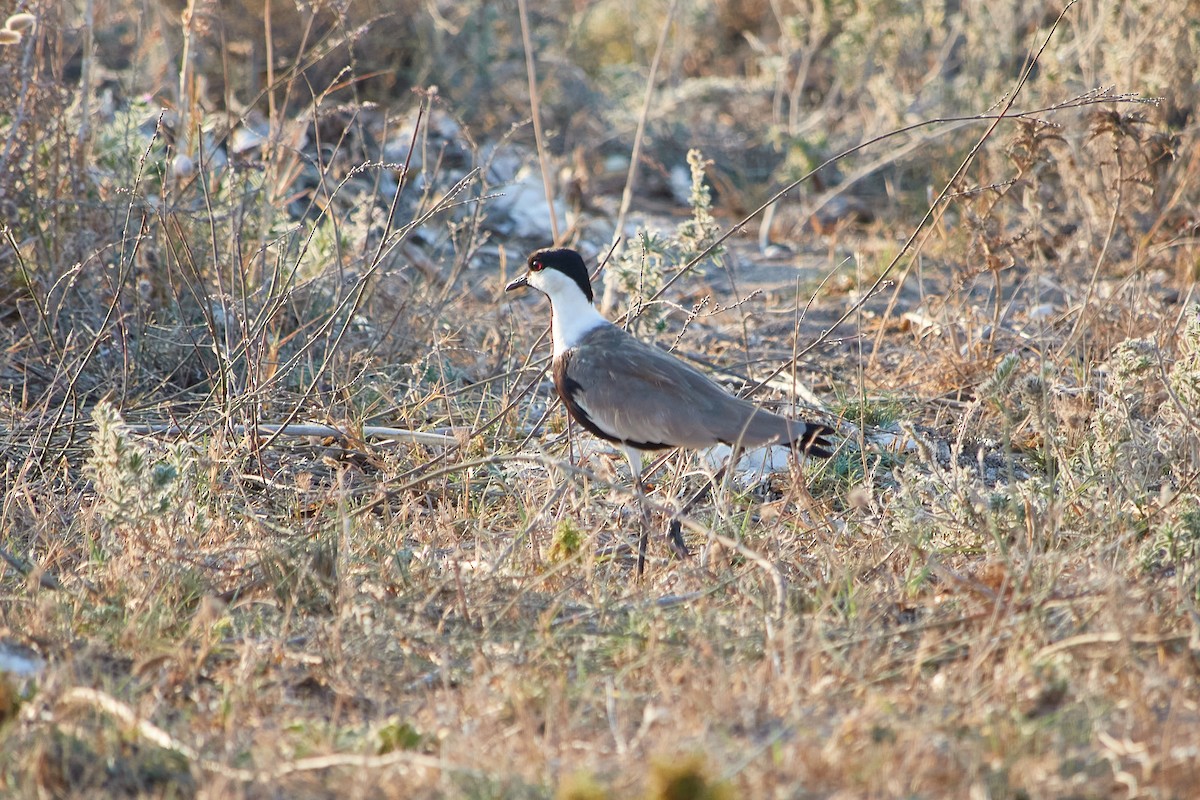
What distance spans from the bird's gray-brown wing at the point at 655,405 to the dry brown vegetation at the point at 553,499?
194 millimetres

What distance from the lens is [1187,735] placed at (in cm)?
223

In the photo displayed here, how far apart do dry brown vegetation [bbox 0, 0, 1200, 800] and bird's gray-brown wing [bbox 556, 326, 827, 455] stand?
194 millimetres

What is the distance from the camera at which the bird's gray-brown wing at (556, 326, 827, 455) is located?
340cm

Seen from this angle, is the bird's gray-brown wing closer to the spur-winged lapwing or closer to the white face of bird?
the spur-winged lapwing

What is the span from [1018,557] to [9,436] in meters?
2.90

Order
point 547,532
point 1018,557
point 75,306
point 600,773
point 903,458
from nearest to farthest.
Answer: point 600,773, point 1018,557, point 547,532, point 903,458, point 75,306

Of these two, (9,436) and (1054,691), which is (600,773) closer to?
(1054,691)

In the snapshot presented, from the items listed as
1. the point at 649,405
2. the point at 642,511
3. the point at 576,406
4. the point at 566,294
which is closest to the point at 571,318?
the point at 566,294

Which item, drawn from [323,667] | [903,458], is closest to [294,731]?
[323,667]

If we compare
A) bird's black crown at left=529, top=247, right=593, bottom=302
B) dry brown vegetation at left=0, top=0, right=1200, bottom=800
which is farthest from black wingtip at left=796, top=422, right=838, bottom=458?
bird's black crown at left=529, top=247, right=593, bottom=302

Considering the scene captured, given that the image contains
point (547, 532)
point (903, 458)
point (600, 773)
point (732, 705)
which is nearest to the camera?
point (600, 773)

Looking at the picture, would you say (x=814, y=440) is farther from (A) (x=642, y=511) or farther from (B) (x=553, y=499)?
(B) (x=553, y=499)

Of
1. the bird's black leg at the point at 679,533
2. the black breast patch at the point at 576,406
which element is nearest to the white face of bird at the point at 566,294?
the black breast patch at the point at 576,406

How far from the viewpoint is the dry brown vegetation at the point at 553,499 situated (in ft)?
7.48
